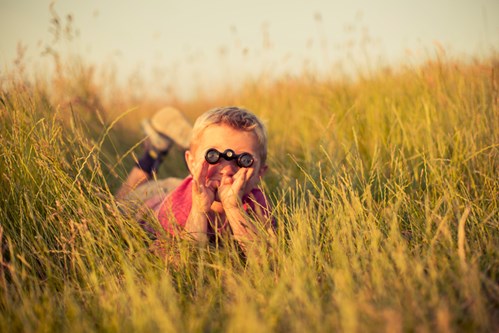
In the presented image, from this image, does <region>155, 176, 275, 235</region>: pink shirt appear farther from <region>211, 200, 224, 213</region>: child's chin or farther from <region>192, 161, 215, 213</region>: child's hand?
<region>192, 161, 215, 213</region>: child's hand

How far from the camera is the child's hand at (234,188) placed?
7.14ft

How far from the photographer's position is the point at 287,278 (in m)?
1.56

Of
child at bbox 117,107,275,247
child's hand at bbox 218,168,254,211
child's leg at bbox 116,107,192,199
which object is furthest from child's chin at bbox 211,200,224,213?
child's leg at bbox 116,107,192,199

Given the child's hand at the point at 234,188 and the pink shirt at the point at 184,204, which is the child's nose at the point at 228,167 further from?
the pink shirt at the point at 184,204

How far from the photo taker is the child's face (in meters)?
2.29

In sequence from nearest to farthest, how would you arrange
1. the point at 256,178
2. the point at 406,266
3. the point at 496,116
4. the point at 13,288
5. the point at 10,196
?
the point at 406,266
the point at 13,288
the point at 10,196
the point at 256,178
the point at 496,116

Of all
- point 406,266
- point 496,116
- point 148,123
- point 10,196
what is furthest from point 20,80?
point 496,116

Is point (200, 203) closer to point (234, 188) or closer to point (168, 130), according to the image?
point (234, 188)

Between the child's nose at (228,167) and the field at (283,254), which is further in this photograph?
the child's nose at (228,167)

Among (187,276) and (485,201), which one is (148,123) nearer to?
(187,276)

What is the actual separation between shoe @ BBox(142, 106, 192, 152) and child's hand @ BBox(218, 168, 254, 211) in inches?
61.1

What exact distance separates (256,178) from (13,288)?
1.18m

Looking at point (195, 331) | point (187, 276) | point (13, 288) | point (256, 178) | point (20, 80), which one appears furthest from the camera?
point (20, 80)

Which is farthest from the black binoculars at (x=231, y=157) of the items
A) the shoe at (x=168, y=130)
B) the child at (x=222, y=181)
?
the shoe at (x=168, y=130)
